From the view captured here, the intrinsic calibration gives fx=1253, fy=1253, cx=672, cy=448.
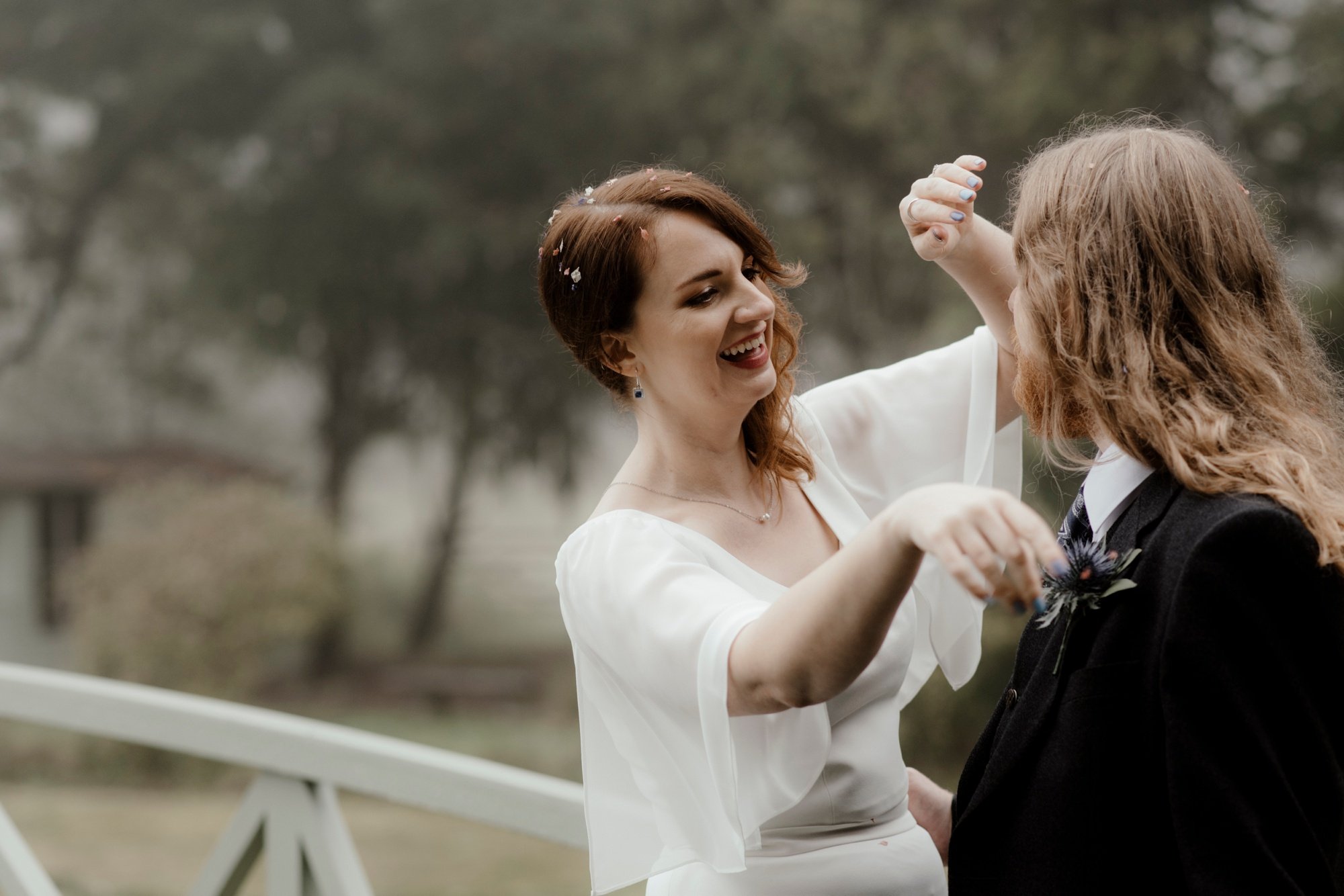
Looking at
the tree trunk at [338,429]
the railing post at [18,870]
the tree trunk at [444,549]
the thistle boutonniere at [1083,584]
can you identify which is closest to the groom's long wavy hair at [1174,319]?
the thistle boutonniere at [1083,584]

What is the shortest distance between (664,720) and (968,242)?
2.75ft

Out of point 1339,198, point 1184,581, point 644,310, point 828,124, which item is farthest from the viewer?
point 828,124

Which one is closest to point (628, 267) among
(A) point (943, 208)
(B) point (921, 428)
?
(A) point (943, 208)

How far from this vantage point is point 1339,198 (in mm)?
10375

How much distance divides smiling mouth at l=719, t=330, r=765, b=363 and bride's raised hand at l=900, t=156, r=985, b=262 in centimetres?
26

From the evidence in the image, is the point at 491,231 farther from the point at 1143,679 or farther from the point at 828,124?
the point at 1143,679

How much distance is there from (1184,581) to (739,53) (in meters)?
12.7

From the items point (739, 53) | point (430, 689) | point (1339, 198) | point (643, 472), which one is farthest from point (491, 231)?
point (643, 472)

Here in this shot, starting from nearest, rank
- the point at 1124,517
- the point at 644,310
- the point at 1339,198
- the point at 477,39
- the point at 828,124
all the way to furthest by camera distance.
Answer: the point at 1124,517 < the point at 644,310 < the point at 1339,198 < the point at 828,124 < the point at 477,39

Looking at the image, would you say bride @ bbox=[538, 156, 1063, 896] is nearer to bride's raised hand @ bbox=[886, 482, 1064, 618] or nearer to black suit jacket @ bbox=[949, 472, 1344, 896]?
bride's raised hand @ bbox=[886, 482, 1064, 618]

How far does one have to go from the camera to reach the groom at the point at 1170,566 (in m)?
1.22

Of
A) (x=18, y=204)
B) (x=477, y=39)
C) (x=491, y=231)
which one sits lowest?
(x=491, y=231)

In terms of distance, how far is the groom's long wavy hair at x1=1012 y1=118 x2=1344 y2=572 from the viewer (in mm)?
1331

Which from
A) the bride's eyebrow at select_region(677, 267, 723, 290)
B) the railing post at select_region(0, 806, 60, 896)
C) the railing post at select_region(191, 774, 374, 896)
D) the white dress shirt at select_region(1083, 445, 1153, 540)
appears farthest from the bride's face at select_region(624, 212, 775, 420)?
the railing post at select_region(0, 806, 60, 896)
